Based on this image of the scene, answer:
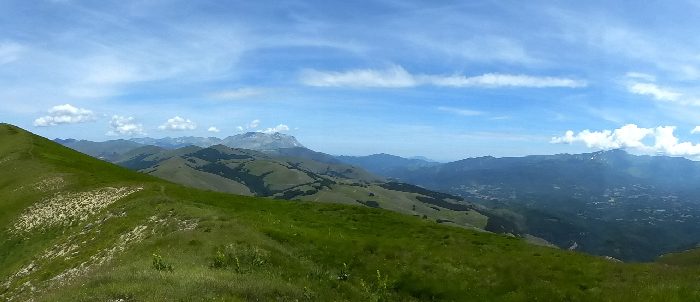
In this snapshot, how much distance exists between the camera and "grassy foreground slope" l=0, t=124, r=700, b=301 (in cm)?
2616

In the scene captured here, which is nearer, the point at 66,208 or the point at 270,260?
the point at 270,260

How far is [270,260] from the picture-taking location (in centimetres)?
3469

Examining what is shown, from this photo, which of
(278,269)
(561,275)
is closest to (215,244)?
(278,269)

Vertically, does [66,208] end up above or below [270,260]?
below

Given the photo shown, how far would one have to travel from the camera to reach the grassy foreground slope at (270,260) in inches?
1030

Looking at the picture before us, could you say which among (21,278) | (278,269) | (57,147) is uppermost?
(57,147)

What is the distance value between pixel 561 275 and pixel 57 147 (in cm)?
12450

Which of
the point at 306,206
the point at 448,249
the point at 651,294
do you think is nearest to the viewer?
the point at 651,294

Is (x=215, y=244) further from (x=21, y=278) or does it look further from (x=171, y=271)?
(x=21, y=278)

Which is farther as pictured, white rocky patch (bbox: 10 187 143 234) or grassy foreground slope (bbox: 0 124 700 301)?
white rocky patch (bbox: 10 187 143 234)

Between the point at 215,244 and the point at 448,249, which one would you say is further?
the point at 448,249

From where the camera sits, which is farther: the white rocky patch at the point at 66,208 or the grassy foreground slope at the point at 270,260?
the white rocky patch at the point at 66,208

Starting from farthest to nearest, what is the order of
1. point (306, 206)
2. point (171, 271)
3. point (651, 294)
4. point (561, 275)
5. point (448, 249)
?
1. point (306, 206)
2. point (448, 249)
3. point (561, 275)
4. point (651, 294)
5. point (171, 271)

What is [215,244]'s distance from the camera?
37062 millimetres
